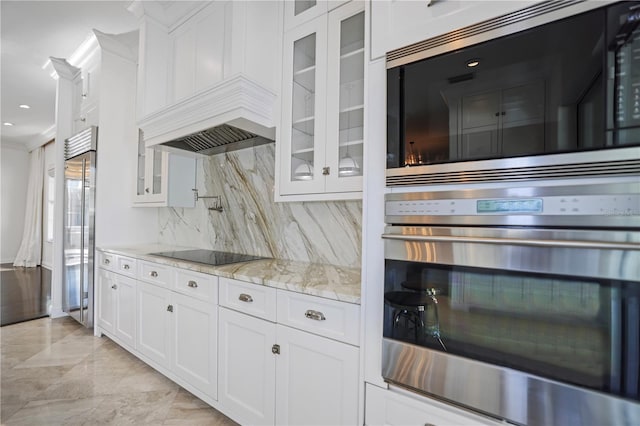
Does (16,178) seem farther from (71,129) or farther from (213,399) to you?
(213,399)

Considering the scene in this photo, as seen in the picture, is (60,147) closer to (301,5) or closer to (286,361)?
(301,5)

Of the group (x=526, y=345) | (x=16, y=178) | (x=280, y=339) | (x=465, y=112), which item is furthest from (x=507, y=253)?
(x=16, y=178)

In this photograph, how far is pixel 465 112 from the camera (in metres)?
0.93

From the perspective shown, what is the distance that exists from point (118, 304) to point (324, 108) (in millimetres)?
2588

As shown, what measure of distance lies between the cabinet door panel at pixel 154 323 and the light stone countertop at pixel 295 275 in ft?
0.91

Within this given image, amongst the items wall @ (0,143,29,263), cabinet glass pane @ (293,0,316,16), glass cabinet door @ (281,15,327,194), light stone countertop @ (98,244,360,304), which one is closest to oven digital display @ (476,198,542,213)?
light stone countertop @ (98,244,360,304)

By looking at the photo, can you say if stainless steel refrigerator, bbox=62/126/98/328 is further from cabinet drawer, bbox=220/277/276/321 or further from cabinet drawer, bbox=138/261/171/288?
cabinet drawer, bbox=220/277/276/321

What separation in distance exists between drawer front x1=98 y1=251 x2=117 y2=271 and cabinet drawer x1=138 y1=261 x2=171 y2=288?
1.92 ft

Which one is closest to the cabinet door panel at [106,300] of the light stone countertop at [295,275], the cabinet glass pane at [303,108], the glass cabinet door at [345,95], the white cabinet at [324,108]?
the light stone countertop at [295,275]

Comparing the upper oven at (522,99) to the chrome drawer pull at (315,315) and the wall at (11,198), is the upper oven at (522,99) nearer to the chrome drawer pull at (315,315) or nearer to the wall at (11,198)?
the chrome drawer pull at (315,315)

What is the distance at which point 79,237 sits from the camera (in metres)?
3.18

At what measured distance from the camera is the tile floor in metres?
1.83

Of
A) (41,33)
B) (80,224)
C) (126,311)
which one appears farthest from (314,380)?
(41,33)

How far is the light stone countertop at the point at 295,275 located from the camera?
1312 mm
